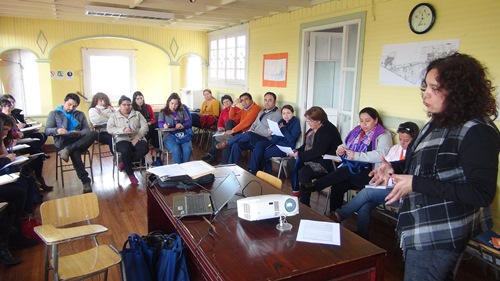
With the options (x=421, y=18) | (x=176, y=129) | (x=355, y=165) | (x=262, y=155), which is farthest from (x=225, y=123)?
(x=421, y=18)

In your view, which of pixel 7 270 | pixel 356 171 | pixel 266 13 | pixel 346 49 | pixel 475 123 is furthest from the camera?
pixel 266 13

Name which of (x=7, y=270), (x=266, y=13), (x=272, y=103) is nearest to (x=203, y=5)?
(x=266, y=13)

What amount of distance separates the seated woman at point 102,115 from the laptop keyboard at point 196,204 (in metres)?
3.74

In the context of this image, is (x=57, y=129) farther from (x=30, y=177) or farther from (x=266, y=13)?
(x=266, y=13)

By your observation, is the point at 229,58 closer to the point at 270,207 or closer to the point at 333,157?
the point at 333,157

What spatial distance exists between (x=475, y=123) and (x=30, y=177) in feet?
13.5

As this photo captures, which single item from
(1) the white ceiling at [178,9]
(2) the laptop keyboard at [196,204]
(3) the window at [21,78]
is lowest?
(2) the laptop keyboard at [196,204]

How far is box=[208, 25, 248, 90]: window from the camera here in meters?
7.18

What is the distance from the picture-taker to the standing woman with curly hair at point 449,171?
1.41 meters

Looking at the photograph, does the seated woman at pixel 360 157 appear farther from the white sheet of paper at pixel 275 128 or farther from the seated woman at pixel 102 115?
the seated woman at pixel 102 115

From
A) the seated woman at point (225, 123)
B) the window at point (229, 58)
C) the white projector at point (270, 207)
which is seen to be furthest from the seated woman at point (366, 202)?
the window at point (229, 58)

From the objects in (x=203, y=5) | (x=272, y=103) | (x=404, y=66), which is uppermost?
(x=203, y=5)

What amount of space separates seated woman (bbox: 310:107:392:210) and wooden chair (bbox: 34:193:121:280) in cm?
223

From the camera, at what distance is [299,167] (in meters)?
4.27
